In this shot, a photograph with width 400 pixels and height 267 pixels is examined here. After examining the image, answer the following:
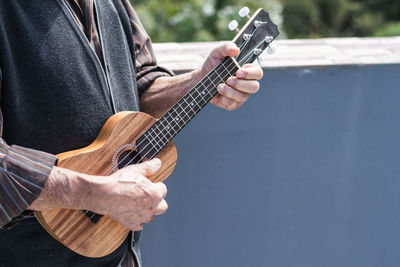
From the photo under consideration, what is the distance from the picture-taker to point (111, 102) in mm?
1576

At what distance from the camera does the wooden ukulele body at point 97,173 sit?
1.46 m

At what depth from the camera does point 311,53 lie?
8.02 ft

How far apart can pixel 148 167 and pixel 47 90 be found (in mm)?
345

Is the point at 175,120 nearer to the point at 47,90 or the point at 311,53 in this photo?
the point at 47,90

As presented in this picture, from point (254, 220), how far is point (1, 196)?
4.28 ft

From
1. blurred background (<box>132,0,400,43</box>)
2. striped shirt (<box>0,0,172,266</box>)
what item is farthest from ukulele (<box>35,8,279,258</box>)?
blurred background (<box>132,0,400,43</box>)

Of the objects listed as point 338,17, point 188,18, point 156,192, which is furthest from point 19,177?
point 338,17

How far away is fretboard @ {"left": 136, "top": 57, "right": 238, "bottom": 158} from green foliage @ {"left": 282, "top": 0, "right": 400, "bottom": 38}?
897 centimetres

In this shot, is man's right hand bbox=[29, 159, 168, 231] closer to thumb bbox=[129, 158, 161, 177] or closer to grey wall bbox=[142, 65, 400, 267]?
thumb bbox=[129, 158, 161, 177]

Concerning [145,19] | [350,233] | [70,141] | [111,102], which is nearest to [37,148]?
[70,141]

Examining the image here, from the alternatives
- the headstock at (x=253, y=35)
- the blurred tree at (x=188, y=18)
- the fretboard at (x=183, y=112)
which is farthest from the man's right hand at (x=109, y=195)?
the blurred tree at (x=188, y=18)

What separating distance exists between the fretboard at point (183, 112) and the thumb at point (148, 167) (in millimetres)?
44

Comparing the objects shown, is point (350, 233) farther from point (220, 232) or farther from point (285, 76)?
point (285, 76)

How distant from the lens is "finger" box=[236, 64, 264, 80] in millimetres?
1655
